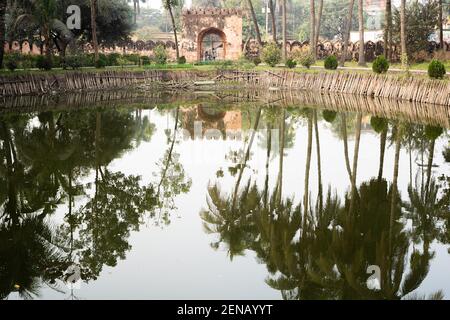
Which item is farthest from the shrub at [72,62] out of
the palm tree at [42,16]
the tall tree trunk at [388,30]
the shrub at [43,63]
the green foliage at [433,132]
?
the green foliage at [433,132]

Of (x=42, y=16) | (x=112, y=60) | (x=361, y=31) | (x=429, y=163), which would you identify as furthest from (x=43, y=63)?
(x=429, y=163)

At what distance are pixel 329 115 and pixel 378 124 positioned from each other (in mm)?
3346

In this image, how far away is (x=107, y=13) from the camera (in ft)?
144

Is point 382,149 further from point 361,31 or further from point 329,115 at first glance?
point 361,31

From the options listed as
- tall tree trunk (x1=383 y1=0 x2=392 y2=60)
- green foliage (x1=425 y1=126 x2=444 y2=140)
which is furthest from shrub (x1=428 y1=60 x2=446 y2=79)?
tall tree trunk (x1=383 y1=0 x2=392 y2=60)

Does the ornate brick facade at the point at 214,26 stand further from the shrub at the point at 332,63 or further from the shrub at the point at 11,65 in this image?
the shrub at the point at 11,65

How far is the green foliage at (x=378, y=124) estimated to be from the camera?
71.3ft

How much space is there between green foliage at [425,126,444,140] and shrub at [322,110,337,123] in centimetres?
439

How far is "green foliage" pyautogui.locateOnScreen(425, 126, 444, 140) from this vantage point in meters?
19.6

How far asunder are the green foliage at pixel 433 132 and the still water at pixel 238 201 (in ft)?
0.30

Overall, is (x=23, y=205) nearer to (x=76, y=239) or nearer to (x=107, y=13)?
(x=76, y=239)

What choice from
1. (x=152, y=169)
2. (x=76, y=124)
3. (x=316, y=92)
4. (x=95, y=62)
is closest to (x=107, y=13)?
(x=95, y=62)

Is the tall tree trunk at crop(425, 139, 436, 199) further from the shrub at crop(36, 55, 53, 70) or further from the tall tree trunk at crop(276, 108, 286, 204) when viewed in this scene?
the shrub at crop(36, 55, 53, 70)

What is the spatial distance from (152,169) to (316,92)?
826 inches
